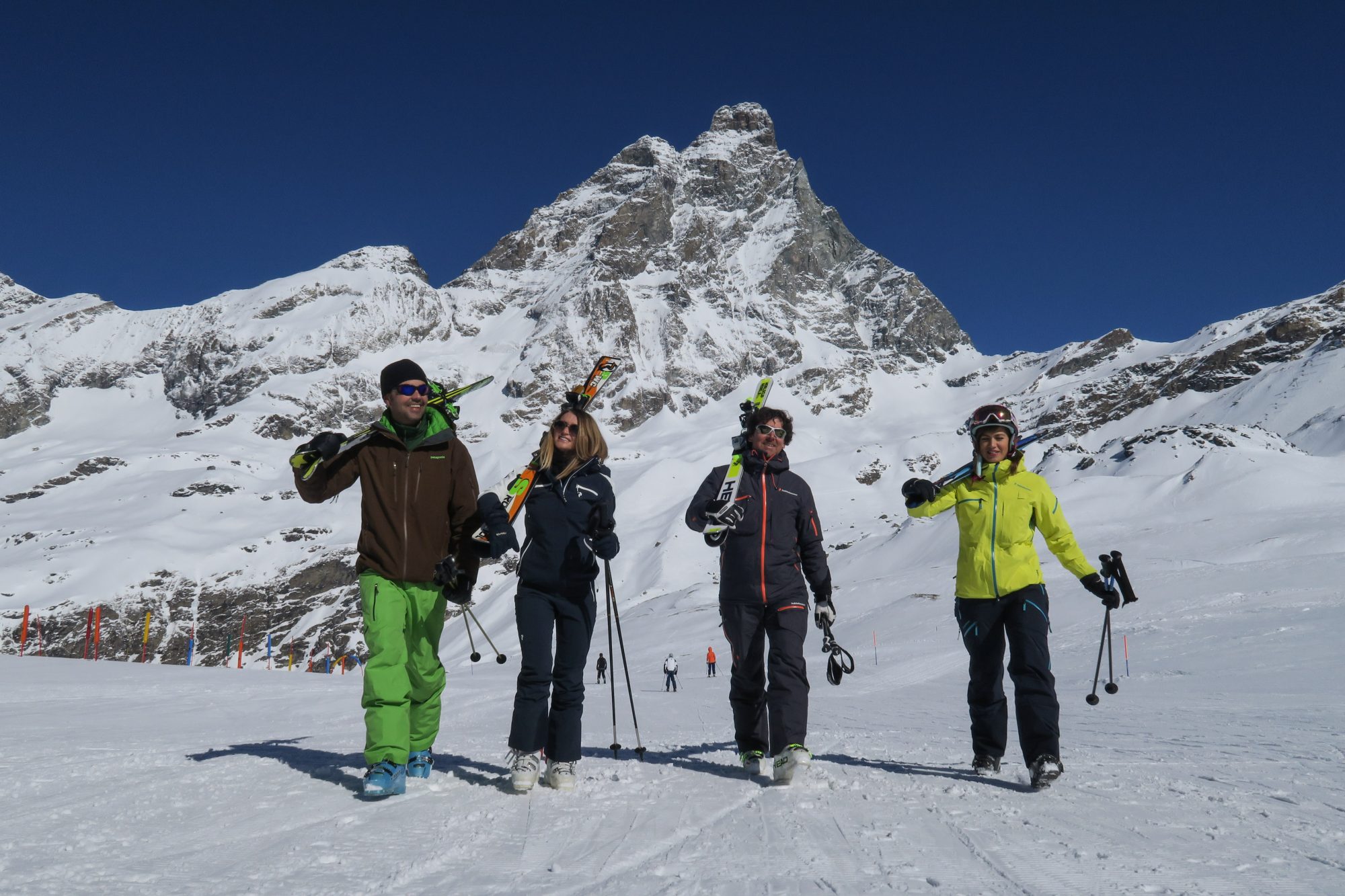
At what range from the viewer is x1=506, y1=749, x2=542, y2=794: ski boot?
450 cm

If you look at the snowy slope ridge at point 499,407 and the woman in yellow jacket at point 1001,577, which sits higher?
the snowy slope ridge at point 499,407

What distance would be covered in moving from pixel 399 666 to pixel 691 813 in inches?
70.2

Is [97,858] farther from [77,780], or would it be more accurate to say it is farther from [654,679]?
[654,679]

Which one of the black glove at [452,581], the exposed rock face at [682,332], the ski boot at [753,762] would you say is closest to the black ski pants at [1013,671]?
the ski boot at [753,762]

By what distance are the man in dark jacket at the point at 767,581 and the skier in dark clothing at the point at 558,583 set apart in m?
0.72

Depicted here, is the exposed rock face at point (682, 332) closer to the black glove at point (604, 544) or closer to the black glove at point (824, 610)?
the black glove at point (824, 610)

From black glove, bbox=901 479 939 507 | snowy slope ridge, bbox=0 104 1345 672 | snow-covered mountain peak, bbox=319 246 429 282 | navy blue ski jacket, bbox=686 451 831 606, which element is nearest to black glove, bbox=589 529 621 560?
navy blue ski jacket, bbox=686 451 831 606

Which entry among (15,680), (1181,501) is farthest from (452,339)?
(15,680)

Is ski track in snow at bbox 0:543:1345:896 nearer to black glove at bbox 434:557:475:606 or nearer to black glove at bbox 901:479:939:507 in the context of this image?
black glove at bbox 434:557:475:606

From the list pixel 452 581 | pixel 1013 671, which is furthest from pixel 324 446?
pixel 1013 671

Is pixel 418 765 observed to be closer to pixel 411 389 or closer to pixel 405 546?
pixel 405 546

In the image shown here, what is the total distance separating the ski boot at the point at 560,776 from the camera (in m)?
4.66

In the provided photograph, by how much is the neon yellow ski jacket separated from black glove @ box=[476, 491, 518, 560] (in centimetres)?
280

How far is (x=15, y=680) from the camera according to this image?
46.0 feet
